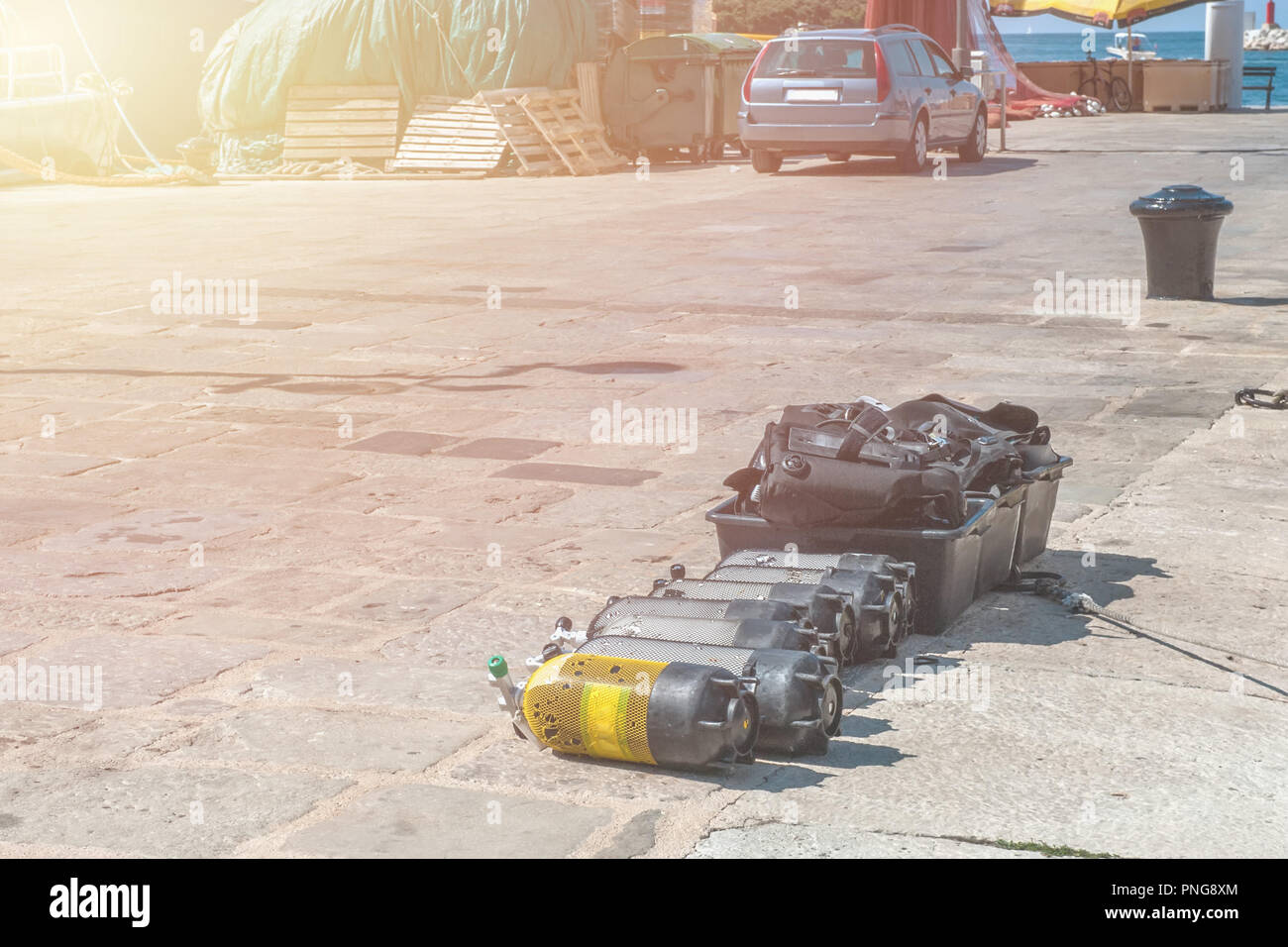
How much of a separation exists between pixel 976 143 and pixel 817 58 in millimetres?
3357

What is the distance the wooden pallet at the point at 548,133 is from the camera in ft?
77.6

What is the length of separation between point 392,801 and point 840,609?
1.36 m

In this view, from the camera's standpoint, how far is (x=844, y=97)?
68.7 feet

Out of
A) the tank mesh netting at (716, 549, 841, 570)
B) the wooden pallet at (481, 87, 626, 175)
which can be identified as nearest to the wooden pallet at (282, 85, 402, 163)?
the wooden pallet at (481, 87, 626, 175)

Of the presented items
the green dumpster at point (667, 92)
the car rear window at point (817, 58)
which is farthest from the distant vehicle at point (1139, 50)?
the car rear window at point (817, 58)

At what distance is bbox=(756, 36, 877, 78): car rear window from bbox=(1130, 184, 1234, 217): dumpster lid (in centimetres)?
1029

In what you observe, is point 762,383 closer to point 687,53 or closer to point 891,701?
point 891,701

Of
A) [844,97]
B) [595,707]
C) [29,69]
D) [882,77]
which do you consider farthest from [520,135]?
[595,707]

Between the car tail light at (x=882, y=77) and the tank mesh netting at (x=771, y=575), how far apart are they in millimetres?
17080

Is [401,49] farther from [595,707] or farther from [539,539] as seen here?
[595,707]

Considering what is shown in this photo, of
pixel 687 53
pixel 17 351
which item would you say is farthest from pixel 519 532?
pixel 687 53

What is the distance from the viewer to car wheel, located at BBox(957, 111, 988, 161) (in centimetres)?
2325

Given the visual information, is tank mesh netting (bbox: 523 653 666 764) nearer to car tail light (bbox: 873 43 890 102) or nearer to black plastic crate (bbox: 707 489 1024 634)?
black plastic crate (bbox: 707 489 1024 634)

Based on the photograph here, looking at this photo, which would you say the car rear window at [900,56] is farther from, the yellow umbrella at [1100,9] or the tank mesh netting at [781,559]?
the yellow umbrella at [1100,9]
